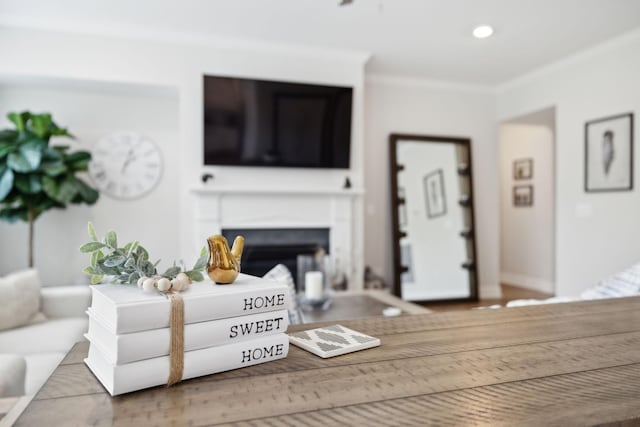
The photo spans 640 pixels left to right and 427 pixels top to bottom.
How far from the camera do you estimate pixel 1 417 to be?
136 centimetres

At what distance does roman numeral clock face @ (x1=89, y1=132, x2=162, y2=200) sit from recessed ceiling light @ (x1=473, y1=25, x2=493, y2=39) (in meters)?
3.00

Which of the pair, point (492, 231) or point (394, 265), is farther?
point (492, 231)

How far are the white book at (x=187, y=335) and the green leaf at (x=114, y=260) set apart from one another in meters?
0.07

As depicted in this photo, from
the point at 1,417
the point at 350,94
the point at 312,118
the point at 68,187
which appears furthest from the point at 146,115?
the point at 1,417

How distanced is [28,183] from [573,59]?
4810 mm

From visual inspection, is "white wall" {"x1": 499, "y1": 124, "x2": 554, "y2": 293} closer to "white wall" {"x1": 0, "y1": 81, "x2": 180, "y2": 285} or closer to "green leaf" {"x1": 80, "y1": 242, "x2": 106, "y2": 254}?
"white wall" {"x1": 0, "y1": 81, "x2": 180, "y2": 285}

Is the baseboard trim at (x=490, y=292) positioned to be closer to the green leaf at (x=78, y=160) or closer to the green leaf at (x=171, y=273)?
the green leaf at (x=78, y=160)

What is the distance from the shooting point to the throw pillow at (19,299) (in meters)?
2.37

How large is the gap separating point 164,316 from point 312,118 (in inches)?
142

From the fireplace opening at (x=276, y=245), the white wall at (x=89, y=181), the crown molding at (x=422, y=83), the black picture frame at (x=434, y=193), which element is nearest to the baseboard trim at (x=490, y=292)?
the black picture frame at (x=434, y=193)

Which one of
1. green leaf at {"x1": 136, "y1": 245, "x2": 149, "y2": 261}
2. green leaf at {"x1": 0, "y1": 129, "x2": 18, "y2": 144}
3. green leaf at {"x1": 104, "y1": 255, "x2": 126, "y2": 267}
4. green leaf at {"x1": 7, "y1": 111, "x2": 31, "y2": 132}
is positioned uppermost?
green leaf at {"x1": 7, "y1": 111, "x2": 31, "y2": 132}

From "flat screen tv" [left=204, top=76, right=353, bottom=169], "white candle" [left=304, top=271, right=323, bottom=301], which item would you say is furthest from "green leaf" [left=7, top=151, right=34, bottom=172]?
"white candle" [left=304, top=271, right=323, bottom=301]

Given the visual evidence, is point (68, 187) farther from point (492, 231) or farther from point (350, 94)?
point (492, 231)

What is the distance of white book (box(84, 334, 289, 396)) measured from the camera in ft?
1.92
